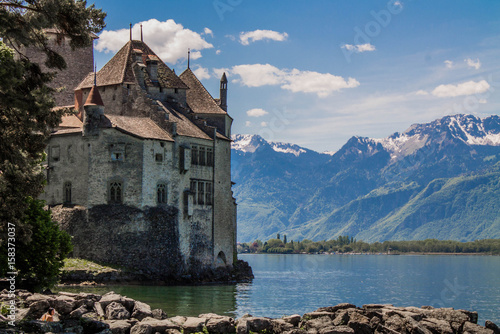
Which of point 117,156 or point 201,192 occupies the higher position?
point 117,156

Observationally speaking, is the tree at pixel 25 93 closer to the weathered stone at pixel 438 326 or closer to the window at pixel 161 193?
→ the weathered stone at pixel 438 326

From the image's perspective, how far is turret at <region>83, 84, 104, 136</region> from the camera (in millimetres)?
65750

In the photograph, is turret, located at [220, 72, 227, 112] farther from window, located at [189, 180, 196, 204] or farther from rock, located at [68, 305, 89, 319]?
rock, located at [68, 305, 89, 319]

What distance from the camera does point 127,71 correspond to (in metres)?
74.5

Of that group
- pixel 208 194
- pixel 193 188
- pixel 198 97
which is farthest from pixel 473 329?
pixel 198 97

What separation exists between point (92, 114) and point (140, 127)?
5.01 metres

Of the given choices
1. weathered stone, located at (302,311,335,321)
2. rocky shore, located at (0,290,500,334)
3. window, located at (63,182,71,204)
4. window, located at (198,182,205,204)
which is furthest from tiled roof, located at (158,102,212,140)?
weathered stone, located at (302,311,335,321)

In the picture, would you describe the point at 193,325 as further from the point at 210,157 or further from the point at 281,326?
the point at 210,157

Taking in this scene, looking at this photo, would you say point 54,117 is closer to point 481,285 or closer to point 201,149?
point 201,149

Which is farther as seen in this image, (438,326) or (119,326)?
(438,326)

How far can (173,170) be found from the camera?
70.2 meters

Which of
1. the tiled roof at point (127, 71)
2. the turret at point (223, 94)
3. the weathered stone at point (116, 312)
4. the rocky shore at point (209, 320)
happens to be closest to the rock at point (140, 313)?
the rocky shore at point (209, 320)

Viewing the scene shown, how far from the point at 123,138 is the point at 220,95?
72.2 feet

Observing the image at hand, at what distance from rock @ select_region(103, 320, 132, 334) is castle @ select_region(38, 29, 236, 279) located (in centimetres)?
3133
